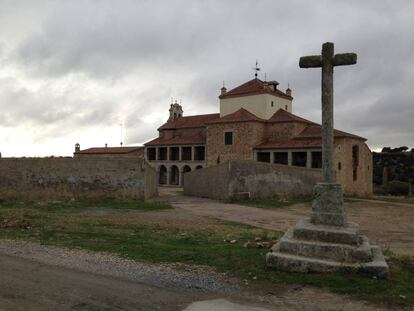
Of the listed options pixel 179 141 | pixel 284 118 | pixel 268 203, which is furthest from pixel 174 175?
pixel 268 203

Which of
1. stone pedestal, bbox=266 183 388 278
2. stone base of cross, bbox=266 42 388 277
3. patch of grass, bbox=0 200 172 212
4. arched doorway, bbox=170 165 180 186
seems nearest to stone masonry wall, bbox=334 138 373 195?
arched doorway, bbox=170 165 180 186

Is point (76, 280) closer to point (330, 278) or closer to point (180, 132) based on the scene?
point (330, 278)

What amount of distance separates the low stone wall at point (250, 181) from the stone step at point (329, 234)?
49.8 feet

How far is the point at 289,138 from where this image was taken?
132ft

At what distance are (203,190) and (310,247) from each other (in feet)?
64.9

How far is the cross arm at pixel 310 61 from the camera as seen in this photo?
8039 millimetres

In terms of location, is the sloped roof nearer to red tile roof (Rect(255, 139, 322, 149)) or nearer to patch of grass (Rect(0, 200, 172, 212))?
red tile roof (Rect(255, 139, 322, 149))

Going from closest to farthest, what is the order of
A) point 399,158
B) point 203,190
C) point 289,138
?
1. point 203,190
2. point 289,138
3. point 399,158

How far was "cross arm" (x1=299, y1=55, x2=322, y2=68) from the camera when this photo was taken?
804cm

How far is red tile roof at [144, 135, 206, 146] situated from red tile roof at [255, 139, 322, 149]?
353 inches

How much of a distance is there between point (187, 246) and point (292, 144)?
30651mm

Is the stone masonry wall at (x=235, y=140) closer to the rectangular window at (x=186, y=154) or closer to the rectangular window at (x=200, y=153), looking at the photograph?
the rectangular window at (x=200, y=153)

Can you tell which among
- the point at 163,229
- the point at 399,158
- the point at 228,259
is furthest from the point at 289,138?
the point at 399,158

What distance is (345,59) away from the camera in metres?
7.80
